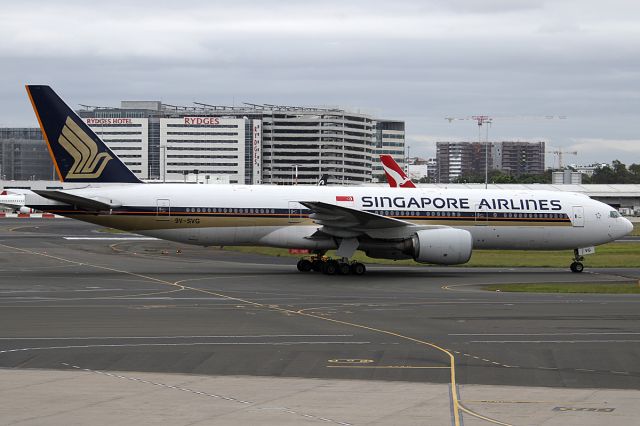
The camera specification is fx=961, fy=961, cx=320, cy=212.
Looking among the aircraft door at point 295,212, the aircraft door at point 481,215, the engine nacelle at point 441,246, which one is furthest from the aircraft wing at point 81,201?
the aircraft door at point 481,215

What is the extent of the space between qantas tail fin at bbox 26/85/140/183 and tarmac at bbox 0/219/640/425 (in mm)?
4863

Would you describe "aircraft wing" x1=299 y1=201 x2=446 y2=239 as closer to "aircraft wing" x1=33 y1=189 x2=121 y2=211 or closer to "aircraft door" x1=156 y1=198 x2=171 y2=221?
"aircraft door" x1=156 y1=198 x2=171 y2=221

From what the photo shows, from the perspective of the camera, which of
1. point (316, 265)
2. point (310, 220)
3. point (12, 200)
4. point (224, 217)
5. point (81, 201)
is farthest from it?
point (12, 200)

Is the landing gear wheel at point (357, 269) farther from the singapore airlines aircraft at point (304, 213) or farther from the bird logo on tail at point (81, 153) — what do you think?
the bird logo on tail at point (81, 153)

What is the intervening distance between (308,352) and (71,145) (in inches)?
913

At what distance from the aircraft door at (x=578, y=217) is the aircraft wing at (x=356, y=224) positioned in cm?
791

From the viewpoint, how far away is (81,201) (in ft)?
129

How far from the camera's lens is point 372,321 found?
85.9ft

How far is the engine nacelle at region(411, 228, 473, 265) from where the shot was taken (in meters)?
40.0

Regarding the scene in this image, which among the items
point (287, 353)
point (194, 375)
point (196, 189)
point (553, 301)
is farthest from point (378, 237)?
point (194, 375)

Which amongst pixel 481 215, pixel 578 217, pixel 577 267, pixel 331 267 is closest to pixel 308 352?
pixel 331 267

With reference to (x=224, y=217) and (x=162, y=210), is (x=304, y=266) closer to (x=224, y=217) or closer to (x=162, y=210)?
(x=224, y=217)

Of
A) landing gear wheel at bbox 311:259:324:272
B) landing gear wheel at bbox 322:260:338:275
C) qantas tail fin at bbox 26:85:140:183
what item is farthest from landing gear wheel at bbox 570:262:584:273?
qantas tail fin at bbox 26:85:140:183

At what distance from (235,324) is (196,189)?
1745 centimetres
